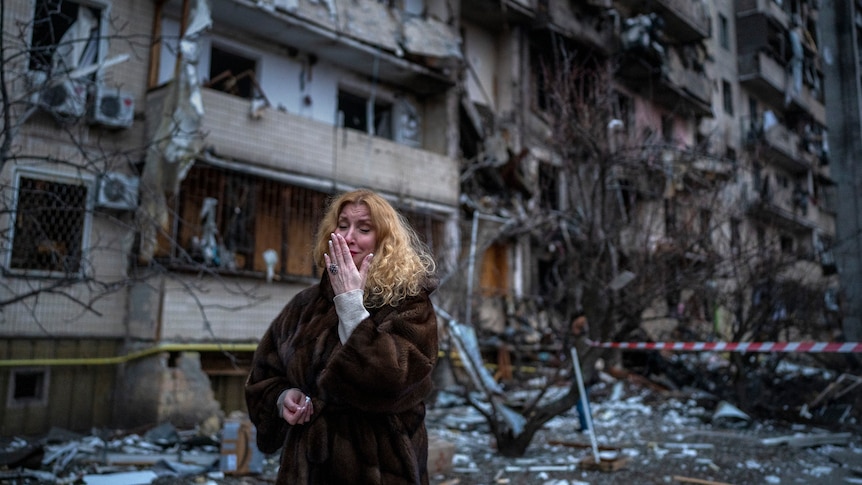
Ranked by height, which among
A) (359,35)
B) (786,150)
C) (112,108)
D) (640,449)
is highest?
(786,150)

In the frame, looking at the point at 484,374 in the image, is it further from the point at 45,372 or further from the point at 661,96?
the point at 661,96

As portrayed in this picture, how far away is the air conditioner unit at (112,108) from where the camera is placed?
33.0 ft

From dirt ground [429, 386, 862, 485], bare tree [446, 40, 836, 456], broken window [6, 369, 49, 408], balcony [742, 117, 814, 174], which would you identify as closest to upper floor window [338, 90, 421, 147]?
bare tree [446, 40, 836, 456]

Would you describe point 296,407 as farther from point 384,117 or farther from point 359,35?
point 384,117

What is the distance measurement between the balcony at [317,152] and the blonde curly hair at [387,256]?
762cm

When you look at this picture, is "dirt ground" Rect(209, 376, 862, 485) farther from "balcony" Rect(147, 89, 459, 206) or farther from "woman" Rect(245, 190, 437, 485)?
"balcony" Rect(147, 89, 459, 206)

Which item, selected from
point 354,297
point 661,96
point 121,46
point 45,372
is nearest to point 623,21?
point 661,96

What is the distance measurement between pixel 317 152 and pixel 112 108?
376 centimetres

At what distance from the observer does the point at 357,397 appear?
243 centimetres

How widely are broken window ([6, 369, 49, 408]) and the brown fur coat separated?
8558 mm

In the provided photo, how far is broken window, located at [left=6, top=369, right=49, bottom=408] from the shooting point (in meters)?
9.47

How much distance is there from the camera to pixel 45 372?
9.71 meters

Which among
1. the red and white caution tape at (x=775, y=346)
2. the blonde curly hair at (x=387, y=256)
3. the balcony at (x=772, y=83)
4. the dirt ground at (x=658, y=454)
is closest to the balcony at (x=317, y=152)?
the dirt ground at (x=658, y=454)

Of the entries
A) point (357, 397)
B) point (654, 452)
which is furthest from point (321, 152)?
point (357, 397)
